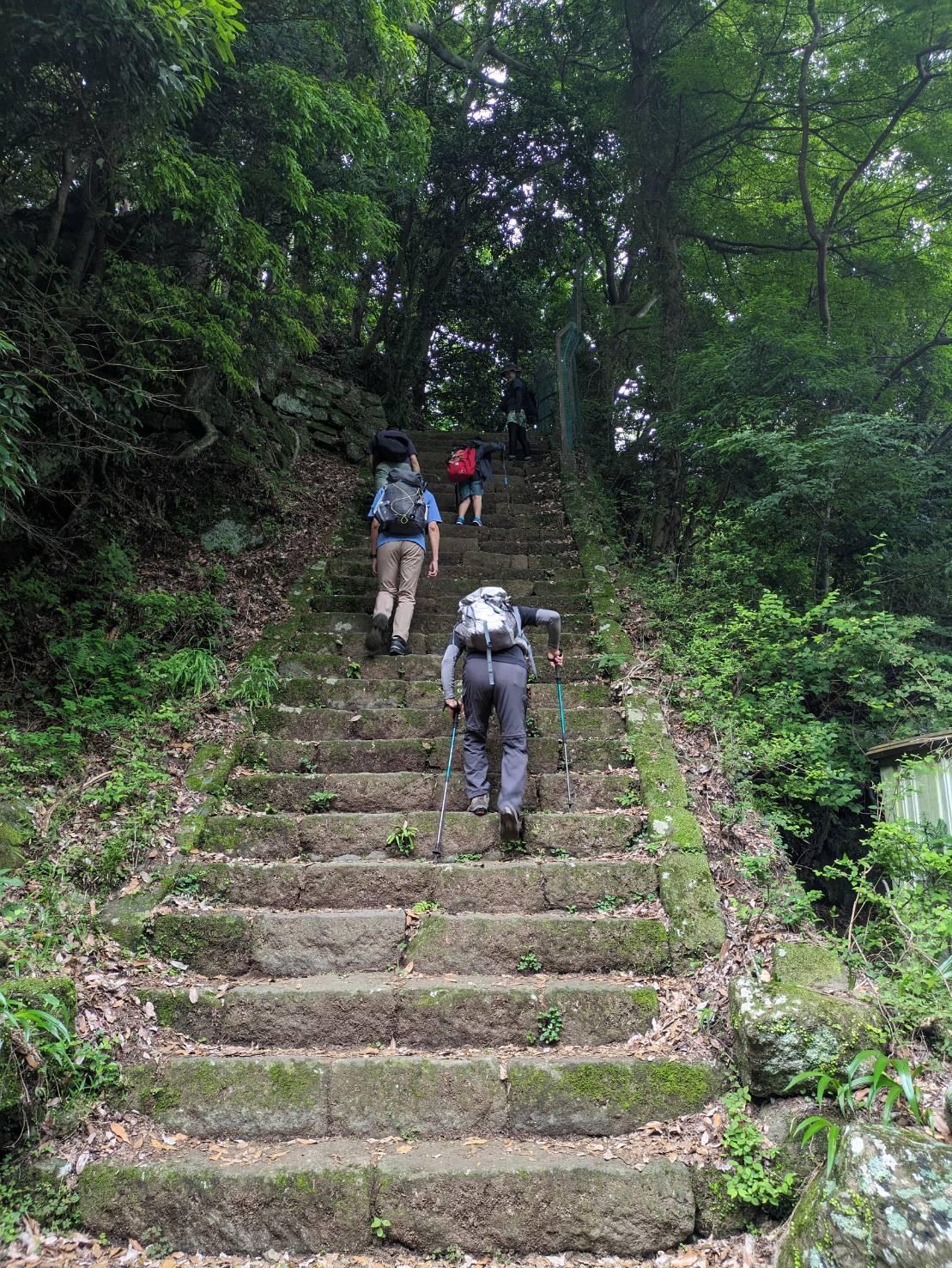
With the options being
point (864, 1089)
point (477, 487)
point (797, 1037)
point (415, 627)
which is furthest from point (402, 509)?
point (864, 1089)

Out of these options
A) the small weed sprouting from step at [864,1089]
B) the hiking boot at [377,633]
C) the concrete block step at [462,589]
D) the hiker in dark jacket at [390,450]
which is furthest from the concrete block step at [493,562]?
the small weed sprouting from step at [864,1089]

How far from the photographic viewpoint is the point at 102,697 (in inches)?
219

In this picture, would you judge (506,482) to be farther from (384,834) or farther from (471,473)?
(384,834)

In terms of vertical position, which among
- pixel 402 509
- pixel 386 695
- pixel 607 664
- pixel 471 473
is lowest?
pixel 386 695

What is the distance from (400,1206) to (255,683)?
3.74 meters

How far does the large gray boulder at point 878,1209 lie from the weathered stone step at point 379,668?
394cm

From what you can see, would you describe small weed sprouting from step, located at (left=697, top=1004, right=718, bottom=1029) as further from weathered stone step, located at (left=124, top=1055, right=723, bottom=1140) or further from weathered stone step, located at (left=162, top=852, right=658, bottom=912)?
weathered stone step, located at (left=162, top=852, right=658, bottom=912)

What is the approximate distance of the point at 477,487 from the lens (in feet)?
31.5

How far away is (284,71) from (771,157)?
786cm

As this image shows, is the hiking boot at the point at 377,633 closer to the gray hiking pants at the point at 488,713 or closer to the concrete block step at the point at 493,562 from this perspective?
the gray hiking pants at the point at 488,713

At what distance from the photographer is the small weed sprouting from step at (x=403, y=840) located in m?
4.46

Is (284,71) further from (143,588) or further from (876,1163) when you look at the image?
(876,1163)

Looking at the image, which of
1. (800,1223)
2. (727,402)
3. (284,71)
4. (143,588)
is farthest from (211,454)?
(800,1223)

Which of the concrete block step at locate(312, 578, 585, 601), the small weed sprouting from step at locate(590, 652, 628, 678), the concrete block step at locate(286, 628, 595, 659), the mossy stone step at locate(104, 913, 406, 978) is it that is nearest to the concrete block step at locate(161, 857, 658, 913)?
the mossy stone step at locate(104, 913, 406, 978)
